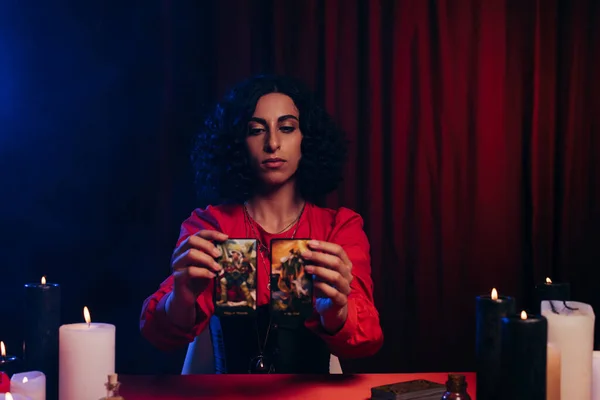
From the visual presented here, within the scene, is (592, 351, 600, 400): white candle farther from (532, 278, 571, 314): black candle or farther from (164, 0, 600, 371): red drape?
(164, 0, 600, 371): red drape

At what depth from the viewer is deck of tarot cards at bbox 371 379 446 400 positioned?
1.19 m

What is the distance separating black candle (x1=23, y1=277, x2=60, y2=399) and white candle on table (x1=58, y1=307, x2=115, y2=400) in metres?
0.07

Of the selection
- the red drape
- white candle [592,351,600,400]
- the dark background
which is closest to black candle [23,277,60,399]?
white candle [592,351,600,400]

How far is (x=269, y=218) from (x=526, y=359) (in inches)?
47.0

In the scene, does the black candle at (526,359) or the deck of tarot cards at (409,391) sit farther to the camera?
the deck of tarot cards at (409,391)

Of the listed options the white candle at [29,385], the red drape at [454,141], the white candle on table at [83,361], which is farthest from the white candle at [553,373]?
the red drape at [454,141]

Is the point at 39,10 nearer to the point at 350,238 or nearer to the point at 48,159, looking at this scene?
the point at 48,159

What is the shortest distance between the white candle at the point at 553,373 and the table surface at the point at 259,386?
10.5 inches

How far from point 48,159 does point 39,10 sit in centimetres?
53

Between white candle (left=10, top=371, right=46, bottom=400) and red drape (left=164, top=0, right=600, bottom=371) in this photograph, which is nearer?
white candle (left=10, top=371, right=46, bottom=400)

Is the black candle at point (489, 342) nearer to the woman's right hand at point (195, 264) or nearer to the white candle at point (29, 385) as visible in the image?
the woman's right hand at point (195, 264)

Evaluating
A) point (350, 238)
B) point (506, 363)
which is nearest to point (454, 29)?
point (350, 238)

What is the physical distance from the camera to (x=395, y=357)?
253 cm

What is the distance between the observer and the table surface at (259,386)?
131 centimetres
